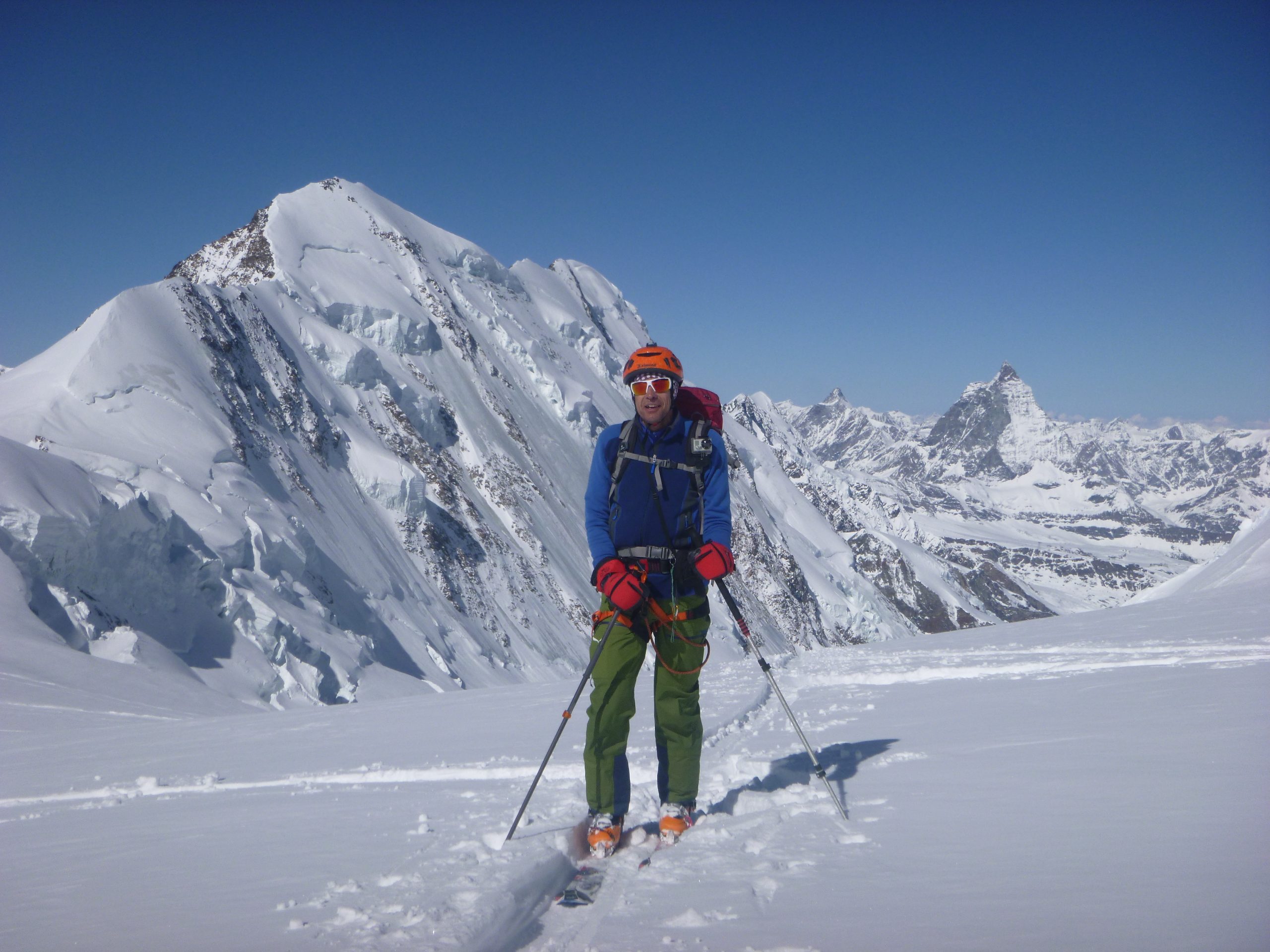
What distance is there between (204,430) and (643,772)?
2431 cm

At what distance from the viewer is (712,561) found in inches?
170

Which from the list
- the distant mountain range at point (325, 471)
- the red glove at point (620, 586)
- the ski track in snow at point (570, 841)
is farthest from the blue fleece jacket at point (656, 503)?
the distant mountain range at point (325, 471)

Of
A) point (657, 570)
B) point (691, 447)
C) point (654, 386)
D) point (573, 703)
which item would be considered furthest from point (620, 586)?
point (654, 386)

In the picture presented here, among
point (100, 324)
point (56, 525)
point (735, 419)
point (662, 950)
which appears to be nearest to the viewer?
point (662, 950)

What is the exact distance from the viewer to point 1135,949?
2.24 meters

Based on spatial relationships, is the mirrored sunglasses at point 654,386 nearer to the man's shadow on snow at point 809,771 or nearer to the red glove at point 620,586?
the red glove at point 620,586

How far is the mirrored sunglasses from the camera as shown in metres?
4.53

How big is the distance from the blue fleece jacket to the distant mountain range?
13.0 metres

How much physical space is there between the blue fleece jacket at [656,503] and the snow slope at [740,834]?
4.91 ft

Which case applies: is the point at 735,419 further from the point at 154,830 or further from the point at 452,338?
the point at 154,830

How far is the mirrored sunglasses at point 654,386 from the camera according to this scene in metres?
4.53

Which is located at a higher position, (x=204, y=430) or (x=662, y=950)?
(x=204, y=430)

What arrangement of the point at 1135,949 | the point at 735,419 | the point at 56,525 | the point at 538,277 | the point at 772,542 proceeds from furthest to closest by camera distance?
the point at 735,419 < the point at 772,542 < the point at 538,277 < the point at 56,525 < the point at 1135,949

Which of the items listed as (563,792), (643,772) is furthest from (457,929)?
(643,772)
